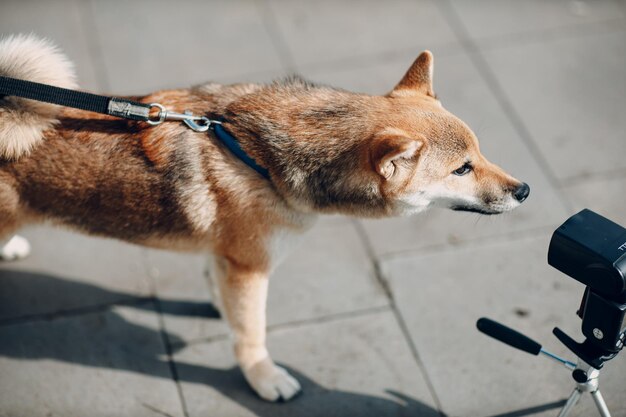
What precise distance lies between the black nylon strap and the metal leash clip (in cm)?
10

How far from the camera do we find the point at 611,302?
3059 mm

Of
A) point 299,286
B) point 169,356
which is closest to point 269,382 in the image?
point 169,356

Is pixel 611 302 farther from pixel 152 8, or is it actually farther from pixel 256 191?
pixel 152 8

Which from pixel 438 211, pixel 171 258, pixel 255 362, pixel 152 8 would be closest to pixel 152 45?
pixel 152 8

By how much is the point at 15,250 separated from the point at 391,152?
2.91 metres

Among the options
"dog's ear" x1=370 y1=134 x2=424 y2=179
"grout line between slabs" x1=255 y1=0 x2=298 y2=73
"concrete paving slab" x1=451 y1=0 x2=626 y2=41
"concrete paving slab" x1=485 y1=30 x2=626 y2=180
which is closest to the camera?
"dog's ear" x1=370 y1=134 x2=424 y2=179

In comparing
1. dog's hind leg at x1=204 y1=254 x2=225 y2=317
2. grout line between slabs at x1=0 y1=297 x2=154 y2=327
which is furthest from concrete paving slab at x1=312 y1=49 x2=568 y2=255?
grout line between slabs at x1=0 y1=297 x2=154 y2=327

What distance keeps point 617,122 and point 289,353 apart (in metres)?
3.37

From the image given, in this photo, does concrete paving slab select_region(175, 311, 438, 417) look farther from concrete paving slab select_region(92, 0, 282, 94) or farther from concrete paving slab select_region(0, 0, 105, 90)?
concrete paving slab select_region(0, 0, 105, 90)

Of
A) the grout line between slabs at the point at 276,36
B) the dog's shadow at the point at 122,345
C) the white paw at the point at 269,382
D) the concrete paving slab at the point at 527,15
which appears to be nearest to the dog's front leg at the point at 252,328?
the white paw at the point at 269,382

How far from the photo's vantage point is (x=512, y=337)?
11.8 ft

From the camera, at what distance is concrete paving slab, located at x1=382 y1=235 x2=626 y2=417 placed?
4242mm

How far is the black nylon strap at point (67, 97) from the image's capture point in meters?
3.51

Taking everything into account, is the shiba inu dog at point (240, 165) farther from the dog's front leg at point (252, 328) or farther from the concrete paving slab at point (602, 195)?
the concrete paving slab at point (602, 195)
